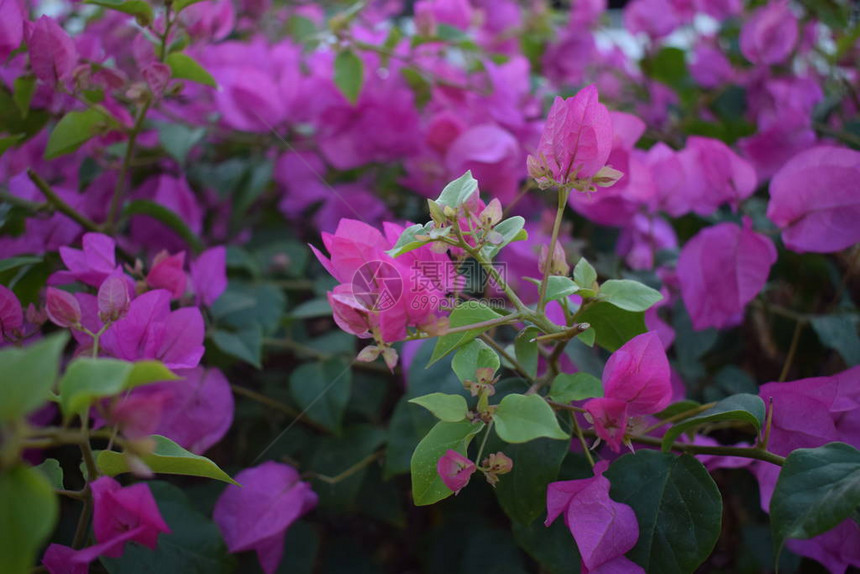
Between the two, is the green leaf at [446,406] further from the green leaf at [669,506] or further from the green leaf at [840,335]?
the green leaf at [840,335]

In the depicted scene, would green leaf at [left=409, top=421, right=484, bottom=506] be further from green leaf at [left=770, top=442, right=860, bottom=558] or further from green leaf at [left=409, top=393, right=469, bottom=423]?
green leaf at [left=770, top=442, right=860, bottom=558]

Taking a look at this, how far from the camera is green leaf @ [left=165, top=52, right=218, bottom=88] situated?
50 cm

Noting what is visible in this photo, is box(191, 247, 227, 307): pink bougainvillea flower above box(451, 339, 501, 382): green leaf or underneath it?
underneath

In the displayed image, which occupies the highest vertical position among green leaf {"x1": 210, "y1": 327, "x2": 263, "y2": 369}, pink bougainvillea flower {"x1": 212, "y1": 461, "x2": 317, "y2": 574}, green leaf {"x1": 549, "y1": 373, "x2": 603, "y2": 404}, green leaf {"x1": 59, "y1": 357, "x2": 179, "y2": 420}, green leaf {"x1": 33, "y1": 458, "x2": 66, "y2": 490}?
green leaf {"x1": 59, "y1": 357, "x2": 179, "y2": 420}

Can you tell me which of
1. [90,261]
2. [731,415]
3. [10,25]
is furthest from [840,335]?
[10,25]

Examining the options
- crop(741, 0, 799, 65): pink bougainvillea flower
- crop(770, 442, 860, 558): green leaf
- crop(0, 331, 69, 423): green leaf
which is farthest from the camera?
crop(741, 0, 799, 65): pink bougainvillea flower

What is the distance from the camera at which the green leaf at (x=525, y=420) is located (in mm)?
312

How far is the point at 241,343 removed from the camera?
1.72 feet

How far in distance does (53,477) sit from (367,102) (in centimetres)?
51

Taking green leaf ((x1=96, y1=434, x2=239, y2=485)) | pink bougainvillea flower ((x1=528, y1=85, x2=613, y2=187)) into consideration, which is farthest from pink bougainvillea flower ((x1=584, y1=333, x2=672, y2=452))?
green leaf ((x1=96, y1=434, x2=239, y2=485))

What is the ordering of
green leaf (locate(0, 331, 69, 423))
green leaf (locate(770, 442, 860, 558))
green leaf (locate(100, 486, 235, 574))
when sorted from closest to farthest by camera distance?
green leaf (locate(0, 331, 69, 423)) → green leaf (locate(770, 442, 860, 558)) → green leaf (locate(100, 486, 235, 574))

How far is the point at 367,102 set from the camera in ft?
2.39

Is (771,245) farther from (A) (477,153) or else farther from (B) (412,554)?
(B) (412,554)

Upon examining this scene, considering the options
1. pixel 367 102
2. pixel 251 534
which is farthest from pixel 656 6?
pixel 251 534
